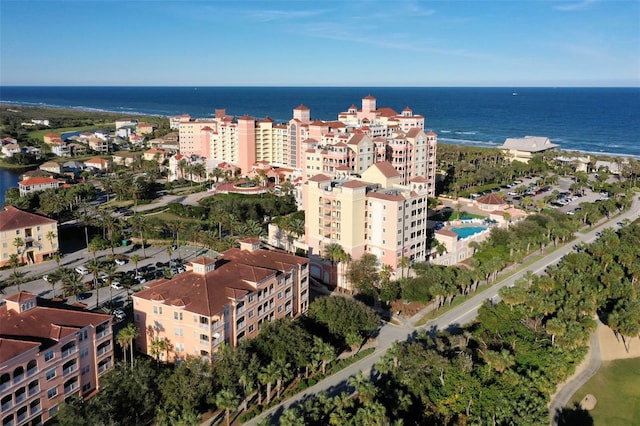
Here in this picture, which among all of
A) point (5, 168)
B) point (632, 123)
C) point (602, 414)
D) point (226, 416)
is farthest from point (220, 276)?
point (632, 123)

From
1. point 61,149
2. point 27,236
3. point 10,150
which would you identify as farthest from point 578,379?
point 10,150

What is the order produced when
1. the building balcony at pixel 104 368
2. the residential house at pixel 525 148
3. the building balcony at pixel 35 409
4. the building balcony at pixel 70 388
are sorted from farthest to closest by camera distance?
the residential house at pixel 525 148 < the building balcony at pixel 104 368 < the building balcony at pixel 70 388 < the building balcony at pixel 35 409

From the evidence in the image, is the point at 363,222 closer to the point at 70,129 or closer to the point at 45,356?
the point at 45,356

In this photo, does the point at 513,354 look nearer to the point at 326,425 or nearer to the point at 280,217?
the point at 326,425

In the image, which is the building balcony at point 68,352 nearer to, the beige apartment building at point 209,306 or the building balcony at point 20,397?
the building balcony at point 20,397

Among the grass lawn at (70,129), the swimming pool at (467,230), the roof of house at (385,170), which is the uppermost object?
the grass lawn at (70,129)

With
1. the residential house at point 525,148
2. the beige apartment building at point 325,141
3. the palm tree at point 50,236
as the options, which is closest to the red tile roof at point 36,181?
the palm tree at point 50,236
